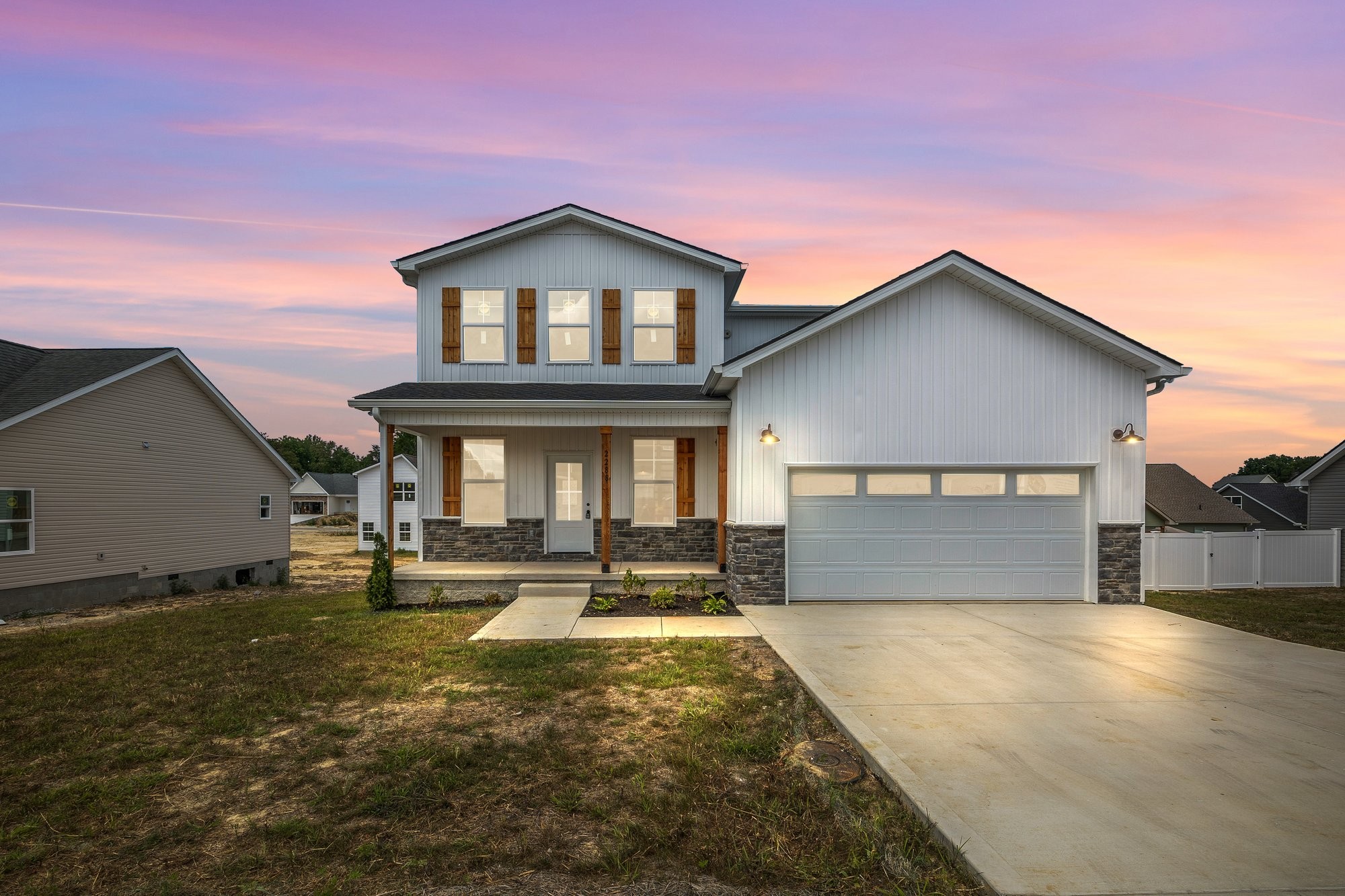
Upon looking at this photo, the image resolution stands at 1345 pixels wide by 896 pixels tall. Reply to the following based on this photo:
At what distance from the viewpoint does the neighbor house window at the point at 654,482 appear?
13391mm

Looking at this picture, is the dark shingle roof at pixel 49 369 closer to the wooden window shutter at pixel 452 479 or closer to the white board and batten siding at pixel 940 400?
the wooden window shutter at pixel 452 479

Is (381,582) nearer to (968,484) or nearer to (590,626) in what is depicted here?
(590,626)

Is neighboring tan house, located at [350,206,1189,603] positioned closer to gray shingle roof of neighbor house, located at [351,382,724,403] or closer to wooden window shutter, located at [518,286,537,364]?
gray shingle roof of neighbor house, located at [351,382,724,403]

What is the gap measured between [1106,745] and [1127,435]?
7878 mm

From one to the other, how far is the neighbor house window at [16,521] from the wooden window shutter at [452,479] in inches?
350

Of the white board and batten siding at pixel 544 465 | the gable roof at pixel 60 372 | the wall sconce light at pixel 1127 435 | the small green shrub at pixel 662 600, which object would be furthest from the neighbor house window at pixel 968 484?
the gable roof at pixel 60 372

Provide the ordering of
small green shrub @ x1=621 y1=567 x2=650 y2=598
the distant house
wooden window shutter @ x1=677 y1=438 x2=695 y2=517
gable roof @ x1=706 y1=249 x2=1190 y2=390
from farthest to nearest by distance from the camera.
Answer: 1. the distant house
2. wooden window shutter @ x1=677 y1=438 x2=695 y2=517
3. small green shrub @ x1=621 y1=567 x2=650 y2=598
4. gable roof @ x1=706 y1=249 x2=1190 y2=390

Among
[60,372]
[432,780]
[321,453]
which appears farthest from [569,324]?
[321,453]

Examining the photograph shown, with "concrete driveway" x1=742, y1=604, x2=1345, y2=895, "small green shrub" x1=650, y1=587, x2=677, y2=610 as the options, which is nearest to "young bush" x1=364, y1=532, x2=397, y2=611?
"small green shrub" x1=650, y1=587, x2=677, y2=610

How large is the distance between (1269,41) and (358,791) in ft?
51.0

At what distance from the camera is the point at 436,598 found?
11.5 metres

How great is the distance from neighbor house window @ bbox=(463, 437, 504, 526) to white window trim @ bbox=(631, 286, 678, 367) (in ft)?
11.4

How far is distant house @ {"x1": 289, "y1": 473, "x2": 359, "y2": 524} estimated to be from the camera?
5662 centimetres

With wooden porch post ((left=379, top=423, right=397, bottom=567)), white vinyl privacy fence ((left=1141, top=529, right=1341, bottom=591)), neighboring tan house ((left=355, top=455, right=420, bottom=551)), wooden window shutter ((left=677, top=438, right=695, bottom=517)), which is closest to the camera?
wooden porch post ((left=379, top=423, right=397, bottom=567))
